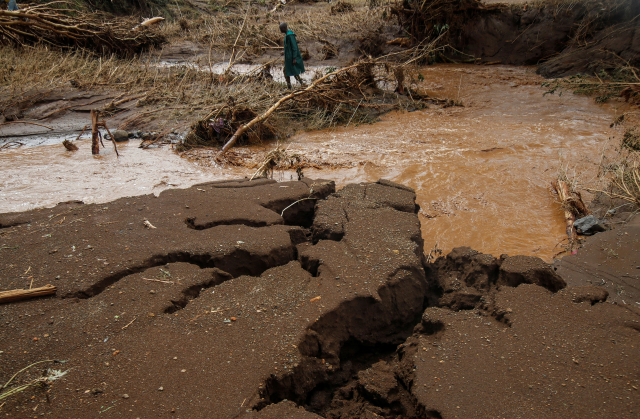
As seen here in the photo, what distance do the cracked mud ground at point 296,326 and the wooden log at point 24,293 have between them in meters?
0.04

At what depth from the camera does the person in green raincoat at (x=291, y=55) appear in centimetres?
936

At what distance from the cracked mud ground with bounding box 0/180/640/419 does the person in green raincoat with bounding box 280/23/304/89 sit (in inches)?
287

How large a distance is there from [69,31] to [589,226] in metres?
12.0

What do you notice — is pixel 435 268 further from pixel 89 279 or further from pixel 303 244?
pixel 89 279

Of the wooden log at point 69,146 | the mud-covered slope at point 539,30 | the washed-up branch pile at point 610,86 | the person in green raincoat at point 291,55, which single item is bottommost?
the wooden log at point 69,146

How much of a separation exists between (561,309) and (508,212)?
8.83ft

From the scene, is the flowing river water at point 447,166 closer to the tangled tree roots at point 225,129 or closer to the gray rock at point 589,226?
the gray rock at point 589,226

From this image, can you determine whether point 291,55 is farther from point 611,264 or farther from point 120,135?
point 611,264

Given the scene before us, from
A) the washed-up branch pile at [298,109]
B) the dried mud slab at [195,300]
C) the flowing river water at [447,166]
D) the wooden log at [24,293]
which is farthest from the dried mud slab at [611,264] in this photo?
the washed-up branch pile at [298,109]

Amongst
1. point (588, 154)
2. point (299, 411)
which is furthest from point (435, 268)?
point (588, 154)

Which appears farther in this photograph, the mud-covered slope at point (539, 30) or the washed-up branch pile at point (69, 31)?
the washed-up branch pile at point (69, 31)

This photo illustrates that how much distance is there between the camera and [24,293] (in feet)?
7.09

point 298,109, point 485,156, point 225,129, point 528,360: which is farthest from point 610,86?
point 528,360

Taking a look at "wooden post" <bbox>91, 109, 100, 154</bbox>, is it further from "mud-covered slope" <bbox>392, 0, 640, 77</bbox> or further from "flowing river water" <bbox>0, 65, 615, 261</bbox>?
"mud-covered slope" <bbox>392, 0, 640, 77</bbox>
